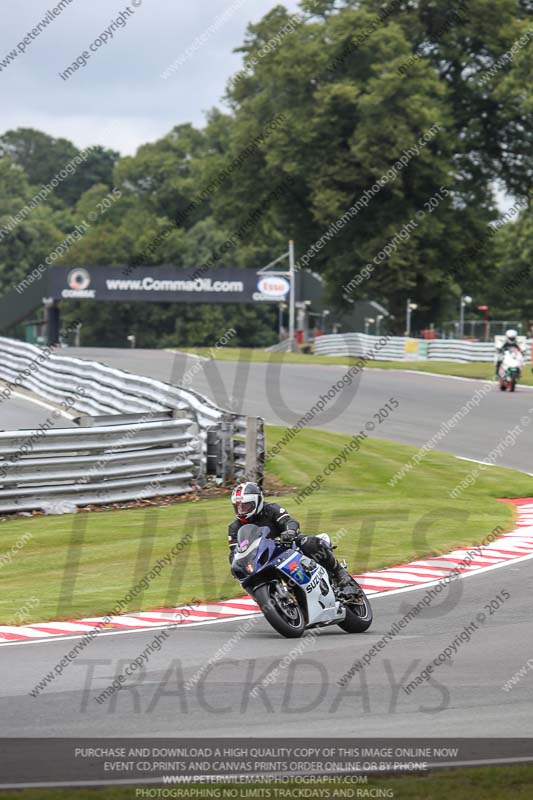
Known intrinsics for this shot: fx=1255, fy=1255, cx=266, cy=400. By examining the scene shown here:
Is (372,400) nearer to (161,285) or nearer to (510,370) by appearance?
(510,370)

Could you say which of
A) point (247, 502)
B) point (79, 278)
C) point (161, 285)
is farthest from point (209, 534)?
point (161, 285)

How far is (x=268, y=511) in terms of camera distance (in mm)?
10781

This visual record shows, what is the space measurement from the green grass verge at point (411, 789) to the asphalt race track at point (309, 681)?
3.05ft

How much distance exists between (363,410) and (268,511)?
1902 centimetres

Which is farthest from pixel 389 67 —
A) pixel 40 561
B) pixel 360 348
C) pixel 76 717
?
pixel 76 717

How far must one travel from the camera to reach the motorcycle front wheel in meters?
10.2

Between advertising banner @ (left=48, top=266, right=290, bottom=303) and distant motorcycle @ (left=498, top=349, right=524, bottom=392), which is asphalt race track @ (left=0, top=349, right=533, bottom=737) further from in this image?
advertising banner @ (left=48, top=266, right=290, bottom=303)

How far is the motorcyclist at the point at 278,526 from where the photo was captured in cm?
1061

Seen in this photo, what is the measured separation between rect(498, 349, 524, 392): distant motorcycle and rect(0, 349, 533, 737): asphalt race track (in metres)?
20.8

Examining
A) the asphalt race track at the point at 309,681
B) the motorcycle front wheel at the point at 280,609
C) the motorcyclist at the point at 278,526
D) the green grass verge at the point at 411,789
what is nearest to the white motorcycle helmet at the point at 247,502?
the motorcyclist at the point at 278,526

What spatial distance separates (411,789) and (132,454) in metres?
12.5

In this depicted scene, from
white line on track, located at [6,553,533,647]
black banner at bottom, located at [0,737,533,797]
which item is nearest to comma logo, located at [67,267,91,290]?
white line on track, located at [6,553,533,647]

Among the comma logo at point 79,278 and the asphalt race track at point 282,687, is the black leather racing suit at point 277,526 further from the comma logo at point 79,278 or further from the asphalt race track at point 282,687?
the comma logo at point 79,278

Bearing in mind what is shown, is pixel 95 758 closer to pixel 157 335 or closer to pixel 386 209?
pixel 386 209
